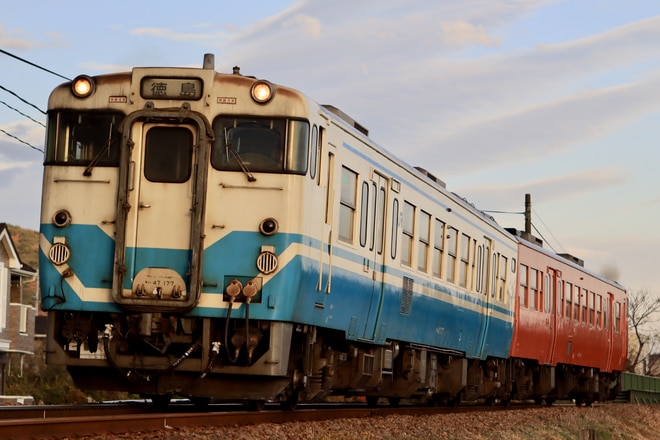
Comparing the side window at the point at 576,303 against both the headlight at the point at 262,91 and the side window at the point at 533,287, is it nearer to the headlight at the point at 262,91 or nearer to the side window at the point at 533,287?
the side window at the point at 533,287

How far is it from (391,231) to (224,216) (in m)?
3.89

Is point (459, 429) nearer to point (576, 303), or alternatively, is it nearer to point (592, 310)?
point (576, 303)

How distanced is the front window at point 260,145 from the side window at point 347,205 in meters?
1.49

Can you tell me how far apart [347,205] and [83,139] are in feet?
10.3

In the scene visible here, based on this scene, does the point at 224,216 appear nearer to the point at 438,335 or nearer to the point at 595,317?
the point at 438,335

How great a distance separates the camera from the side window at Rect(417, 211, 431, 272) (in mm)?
16781

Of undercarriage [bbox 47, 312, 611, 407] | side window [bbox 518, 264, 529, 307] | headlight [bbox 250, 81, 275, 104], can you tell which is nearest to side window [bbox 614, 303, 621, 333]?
side window [bbox 518, 264, 529, 307]

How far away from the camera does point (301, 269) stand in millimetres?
11875

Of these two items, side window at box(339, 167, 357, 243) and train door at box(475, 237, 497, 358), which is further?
train door at box(475, 237, 497, 358)

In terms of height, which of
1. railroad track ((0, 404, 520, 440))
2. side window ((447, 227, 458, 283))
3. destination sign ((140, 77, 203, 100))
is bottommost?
railroad track ((0, 404, 520, 440))

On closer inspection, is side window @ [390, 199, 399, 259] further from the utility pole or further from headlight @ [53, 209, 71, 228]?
the utility pole

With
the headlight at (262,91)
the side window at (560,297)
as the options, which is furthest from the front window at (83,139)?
the side window at (560,297)

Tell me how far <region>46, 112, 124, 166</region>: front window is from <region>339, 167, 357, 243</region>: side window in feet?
8.86

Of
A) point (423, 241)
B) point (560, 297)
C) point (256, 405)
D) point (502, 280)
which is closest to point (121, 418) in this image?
point (256, 405)
